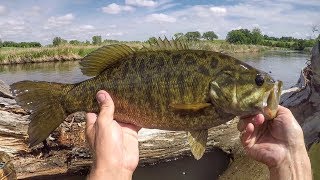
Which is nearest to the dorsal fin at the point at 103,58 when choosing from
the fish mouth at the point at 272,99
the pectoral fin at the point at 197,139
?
the pectoral fin at the point at 197,139

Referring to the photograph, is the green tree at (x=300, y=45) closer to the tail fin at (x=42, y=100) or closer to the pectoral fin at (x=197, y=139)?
the pectoral fin at (x=197, y=139)

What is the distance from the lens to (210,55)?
2988 mm


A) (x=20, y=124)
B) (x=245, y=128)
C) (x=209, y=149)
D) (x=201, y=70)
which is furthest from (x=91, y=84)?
(x=209, y=149)

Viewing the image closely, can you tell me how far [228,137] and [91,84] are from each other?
4.93m

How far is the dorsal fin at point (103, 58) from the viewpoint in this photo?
317 cm

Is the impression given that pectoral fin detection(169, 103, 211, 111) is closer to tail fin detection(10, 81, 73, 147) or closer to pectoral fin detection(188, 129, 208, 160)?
pectoral fin detection(188, 129, 208, 160)

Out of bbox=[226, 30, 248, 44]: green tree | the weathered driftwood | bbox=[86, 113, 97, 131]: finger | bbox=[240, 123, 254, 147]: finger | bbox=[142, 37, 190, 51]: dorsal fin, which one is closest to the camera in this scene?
bbox=[86, 113, 97, 131]: finger

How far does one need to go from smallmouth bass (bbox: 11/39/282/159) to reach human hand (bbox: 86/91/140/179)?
0.11 meters

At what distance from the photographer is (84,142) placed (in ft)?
21.7

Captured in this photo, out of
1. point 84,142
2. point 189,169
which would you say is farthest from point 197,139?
point 189,169

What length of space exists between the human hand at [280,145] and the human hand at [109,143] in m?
1.04

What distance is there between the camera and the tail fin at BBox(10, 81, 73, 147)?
3223mm

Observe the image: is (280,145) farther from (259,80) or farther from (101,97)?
(101,97)

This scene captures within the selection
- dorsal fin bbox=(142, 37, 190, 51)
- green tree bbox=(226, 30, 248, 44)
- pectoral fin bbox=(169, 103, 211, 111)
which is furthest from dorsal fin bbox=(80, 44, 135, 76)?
green tree bbox=(226, 30, 248, 44)
